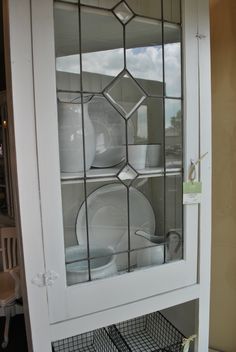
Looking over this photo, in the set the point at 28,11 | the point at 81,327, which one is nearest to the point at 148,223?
the point at 81,327

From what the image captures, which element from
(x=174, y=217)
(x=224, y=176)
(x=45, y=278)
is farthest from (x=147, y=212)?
(x=224, y=176)

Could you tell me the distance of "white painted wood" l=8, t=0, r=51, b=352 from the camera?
29.1 inches

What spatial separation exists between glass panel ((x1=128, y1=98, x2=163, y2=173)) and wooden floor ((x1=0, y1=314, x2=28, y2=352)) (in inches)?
66.1

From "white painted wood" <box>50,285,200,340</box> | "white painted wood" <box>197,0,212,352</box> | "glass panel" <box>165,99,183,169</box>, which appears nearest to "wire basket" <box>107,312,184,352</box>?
"white painted wood" <box>197,0,212,352</box>

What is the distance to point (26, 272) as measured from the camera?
791 mm

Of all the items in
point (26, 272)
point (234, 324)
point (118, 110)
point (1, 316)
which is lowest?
point (1, 316)

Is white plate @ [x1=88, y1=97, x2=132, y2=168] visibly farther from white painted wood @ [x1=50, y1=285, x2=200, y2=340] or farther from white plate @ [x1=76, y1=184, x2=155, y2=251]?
white painted wood @ [x1=50, y1=285, x2=200, y2=340]

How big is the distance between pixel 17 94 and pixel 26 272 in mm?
491

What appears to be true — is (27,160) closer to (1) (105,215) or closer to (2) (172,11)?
(1) (105,215)

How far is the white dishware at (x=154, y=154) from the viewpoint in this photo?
3.27 feet

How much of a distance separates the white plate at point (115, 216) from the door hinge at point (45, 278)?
0.55 feet

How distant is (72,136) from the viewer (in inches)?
34.3

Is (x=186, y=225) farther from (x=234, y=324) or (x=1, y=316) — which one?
(x=1, y=316)

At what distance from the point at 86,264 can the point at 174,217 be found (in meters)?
0.35
